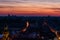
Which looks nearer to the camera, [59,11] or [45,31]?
[59,11]

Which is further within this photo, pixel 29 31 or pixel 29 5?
pixel 29 31

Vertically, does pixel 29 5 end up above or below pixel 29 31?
above

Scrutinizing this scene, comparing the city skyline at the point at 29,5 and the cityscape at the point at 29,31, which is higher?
the city skyline at the point at 29,5

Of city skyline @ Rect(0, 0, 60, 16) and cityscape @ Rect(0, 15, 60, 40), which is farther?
cityscape @ Rect(0, 15, 60, 40)

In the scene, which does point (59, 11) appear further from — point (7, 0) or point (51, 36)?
point (51, 36)

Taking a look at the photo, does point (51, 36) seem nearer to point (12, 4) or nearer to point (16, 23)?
point (16, 23)

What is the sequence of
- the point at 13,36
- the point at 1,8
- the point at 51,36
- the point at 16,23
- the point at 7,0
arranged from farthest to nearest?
1. the point at 16,23
2. the point at 51,36
3. the point at 13,36
4. the point at 1,8
5. the point at 7,0

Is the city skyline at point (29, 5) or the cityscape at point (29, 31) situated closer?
the city skyline at point (29, 5)

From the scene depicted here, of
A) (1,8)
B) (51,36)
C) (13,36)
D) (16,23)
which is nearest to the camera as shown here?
(1,8)

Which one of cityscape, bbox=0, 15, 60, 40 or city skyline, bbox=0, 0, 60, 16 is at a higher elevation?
city skyline, bbox=0, 0, 60, 16

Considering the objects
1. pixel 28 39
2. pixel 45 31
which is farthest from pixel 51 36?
pixel 28 39

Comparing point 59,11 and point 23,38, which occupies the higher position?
point 59,11
